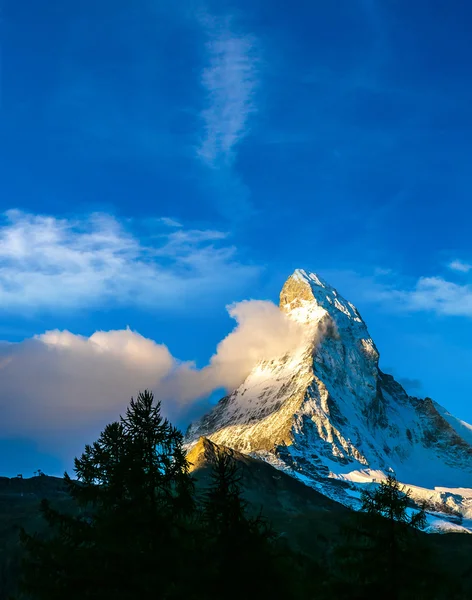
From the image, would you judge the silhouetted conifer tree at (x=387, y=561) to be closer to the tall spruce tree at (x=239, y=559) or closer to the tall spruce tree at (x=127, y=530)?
the tall spruce tree at (x=239, y=559)

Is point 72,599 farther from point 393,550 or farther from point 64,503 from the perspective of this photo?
Result: point 64,503

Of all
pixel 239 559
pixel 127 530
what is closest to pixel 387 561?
pixel 239 559

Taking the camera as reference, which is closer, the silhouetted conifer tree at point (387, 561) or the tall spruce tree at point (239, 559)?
the tall spruce tree at point (239, 559)

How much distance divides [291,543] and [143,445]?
451 ft

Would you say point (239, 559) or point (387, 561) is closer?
point (239, 559)

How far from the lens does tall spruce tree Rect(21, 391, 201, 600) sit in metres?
27.9

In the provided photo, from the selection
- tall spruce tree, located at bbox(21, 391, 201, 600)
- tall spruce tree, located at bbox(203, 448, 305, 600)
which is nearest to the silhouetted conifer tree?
tall spruce tree, located at bbox(203, 448, 305, 600)

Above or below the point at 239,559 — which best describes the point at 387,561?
above

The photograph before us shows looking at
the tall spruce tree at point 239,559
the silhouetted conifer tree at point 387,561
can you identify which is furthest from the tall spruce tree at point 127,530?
the silhouetted conifer tree at point 387,561

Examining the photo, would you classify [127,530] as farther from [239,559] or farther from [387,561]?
[387,561]

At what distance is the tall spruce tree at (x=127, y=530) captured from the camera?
27.9 m

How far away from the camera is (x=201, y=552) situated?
28281 millimetres

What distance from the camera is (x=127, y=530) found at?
1144 inches

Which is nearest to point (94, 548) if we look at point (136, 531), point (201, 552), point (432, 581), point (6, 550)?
point (136, 531)
